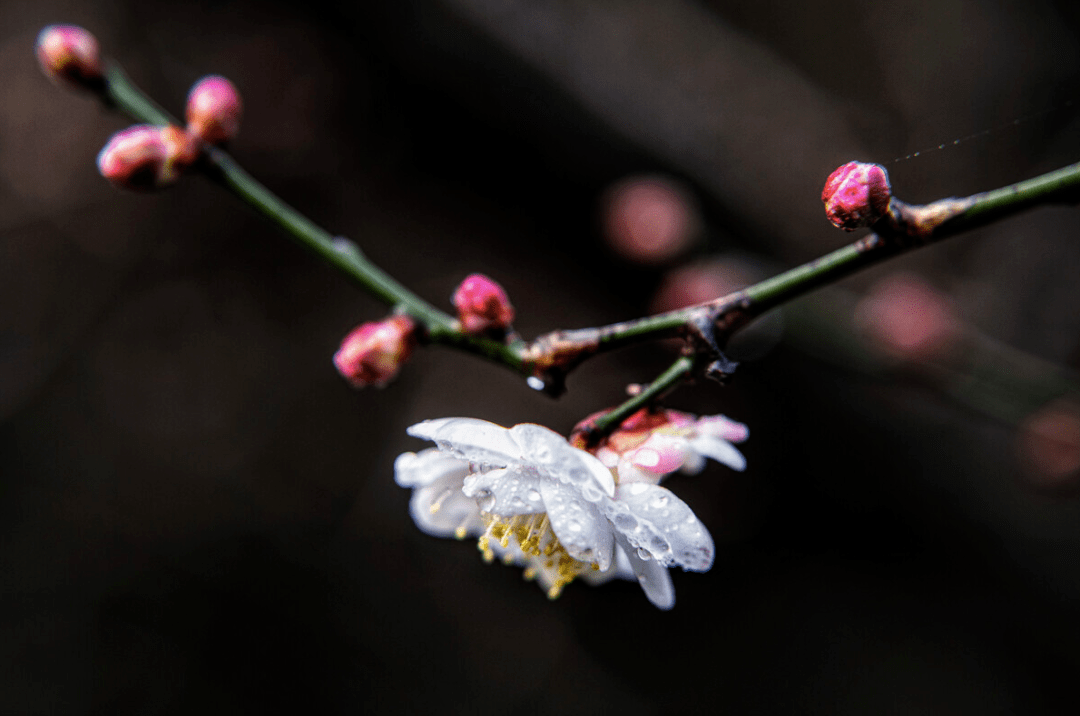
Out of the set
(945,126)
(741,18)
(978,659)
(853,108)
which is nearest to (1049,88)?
(945,126)

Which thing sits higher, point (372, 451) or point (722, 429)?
point (372, 451)

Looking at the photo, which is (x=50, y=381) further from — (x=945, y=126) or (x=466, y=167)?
(x=945, y=126)

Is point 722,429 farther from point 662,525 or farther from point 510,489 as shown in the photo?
point 510,489

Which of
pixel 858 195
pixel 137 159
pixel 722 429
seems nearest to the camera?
pixel 858 195

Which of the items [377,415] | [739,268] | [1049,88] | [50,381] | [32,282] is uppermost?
[1049,88]

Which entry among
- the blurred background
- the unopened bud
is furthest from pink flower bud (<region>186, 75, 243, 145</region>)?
the blurred background

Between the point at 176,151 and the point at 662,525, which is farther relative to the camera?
the point at 176,151

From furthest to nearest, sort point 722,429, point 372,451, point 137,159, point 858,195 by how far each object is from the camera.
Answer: point 372,451
point 137,159
point 722,429
point 858,195

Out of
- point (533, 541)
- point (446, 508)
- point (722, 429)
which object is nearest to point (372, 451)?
point (446, 508)
